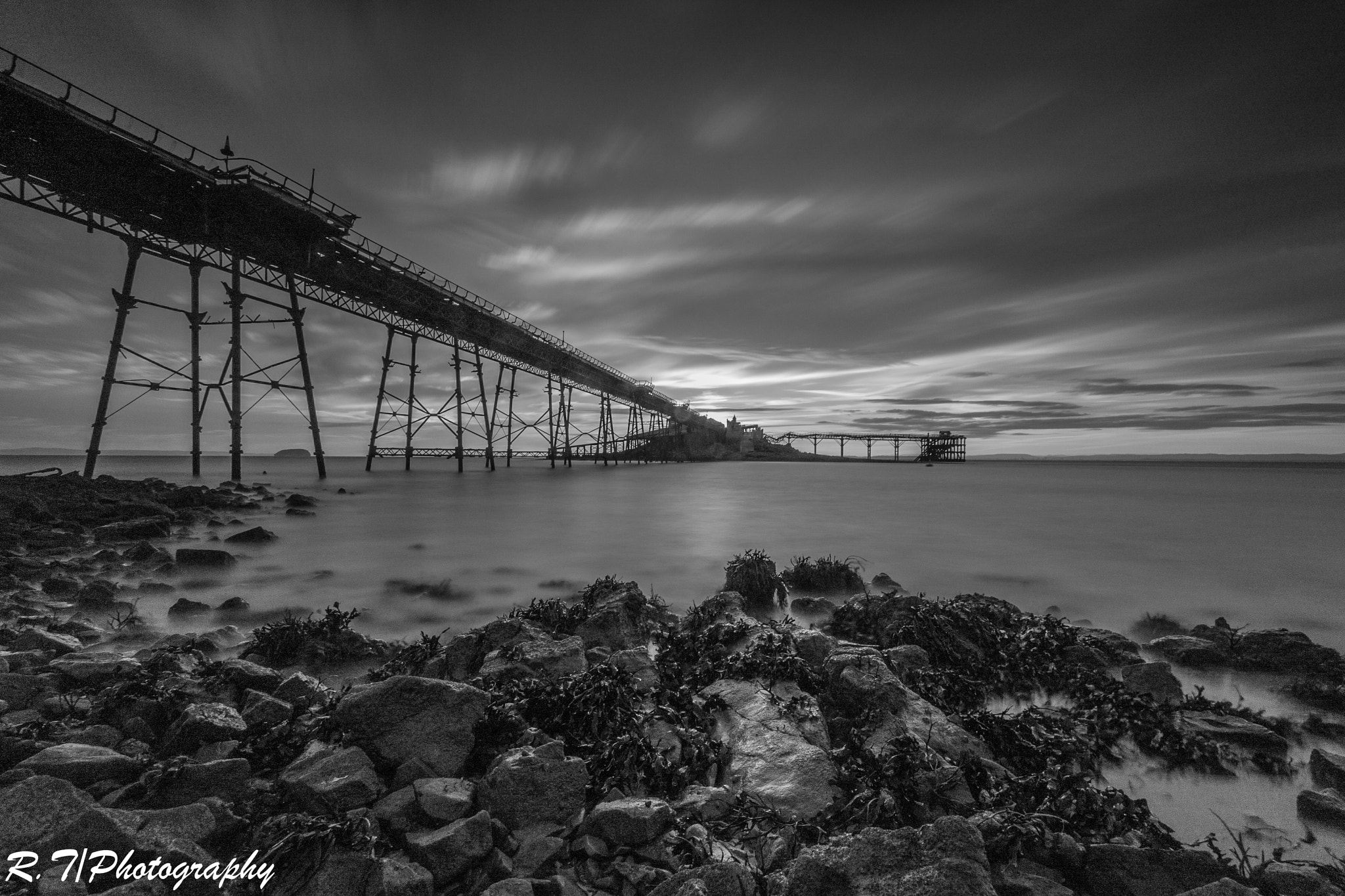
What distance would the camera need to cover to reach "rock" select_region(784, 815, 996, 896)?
1.79 meters

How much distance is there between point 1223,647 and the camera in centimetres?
514

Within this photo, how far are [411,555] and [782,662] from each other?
901 centimetres

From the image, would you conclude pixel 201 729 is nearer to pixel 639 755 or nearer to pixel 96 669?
pixel 96 669

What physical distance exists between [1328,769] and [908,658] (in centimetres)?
234

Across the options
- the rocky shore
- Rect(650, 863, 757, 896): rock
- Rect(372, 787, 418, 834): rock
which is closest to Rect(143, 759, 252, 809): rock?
the rocky shore

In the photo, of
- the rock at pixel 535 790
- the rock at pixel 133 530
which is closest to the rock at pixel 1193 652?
the rock at pixel 535 790

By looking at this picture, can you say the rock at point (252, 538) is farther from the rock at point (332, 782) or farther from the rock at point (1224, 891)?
the rock at point (1224, 891)

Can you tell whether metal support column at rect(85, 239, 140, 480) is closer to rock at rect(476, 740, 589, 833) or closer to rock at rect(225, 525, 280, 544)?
rock at rect(225, 525, 280, 544)

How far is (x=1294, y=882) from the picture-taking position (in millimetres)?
2025

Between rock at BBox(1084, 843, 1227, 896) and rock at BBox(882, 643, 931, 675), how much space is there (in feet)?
6.61

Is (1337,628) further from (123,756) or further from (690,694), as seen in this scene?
(123,756)

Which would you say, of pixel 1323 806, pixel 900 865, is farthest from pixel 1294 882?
pixel 900 865

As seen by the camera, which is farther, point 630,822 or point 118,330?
point 118,330

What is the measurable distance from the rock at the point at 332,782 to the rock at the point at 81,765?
2.39 ft
